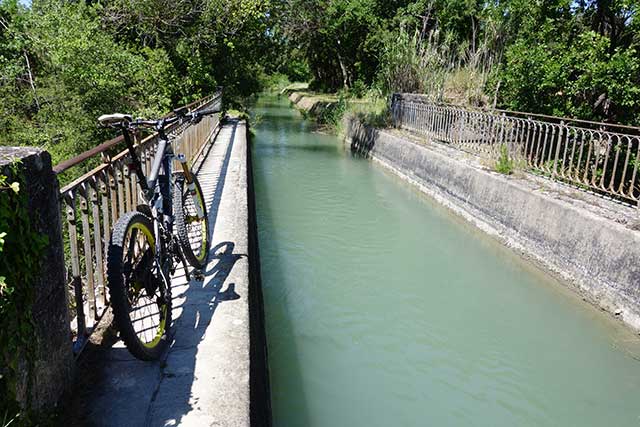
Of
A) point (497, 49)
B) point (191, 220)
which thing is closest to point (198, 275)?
point (191, 220)

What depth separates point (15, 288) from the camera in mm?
2037

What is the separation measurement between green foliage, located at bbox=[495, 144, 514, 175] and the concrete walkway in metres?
5.83

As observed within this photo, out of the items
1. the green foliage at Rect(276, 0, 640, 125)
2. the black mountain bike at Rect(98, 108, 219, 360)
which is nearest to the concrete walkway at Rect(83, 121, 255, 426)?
the black mountain bike at Rect(98, 108, 219, 360)

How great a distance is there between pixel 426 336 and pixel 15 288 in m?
4.10

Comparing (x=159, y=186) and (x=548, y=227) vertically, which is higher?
(x=159, y=186)

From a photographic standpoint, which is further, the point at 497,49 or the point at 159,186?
the point at 497,49

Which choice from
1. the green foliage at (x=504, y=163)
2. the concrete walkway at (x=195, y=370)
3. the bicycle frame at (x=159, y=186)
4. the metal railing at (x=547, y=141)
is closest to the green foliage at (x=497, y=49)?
the metal railing at (x=547, y=141)

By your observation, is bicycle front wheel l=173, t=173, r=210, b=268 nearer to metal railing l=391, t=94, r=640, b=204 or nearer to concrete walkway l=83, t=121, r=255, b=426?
concrete walkway l=83, t=121, r=255, b=426

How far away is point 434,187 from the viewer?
11.5 meters

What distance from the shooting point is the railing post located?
7.25 ft

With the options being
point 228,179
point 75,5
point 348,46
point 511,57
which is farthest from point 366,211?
point 348,46

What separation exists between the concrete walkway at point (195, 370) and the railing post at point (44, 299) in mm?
248

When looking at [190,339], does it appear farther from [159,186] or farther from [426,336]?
[426,336]

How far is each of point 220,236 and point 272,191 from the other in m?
6.50
